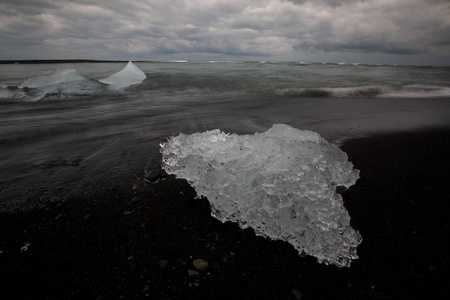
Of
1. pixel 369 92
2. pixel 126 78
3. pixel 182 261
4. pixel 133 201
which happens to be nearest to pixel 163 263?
pixel 182 261

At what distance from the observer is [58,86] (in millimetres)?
8727

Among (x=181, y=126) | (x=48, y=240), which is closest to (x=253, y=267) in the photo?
(x=48, y=240)

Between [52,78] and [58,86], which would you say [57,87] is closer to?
[58,86]

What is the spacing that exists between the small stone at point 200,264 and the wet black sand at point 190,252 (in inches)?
1.2

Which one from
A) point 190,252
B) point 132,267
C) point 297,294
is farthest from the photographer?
point 190,252

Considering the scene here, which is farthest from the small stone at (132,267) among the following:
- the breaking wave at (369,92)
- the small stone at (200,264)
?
the breaking wave at (369,92)

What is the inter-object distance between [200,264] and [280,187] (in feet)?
2.83

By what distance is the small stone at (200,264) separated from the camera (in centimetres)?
145

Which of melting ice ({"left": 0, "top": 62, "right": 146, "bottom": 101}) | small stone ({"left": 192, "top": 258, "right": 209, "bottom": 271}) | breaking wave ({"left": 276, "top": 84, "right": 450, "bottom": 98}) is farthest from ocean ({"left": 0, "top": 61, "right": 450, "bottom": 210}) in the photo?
breaking wave ({"left": 276, "top": 84, "right": 450, "bottom": 98})

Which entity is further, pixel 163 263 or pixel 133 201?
pixel 133 201

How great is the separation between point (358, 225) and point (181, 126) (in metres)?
3.94

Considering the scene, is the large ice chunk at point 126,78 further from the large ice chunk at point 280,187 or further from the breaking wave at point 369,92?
the large ice chunk at point 280,187

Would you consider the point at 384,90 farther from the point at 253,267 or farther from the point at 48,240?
the point at 48,240

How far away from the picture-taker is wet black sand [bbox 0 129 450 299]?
4.35 ft
